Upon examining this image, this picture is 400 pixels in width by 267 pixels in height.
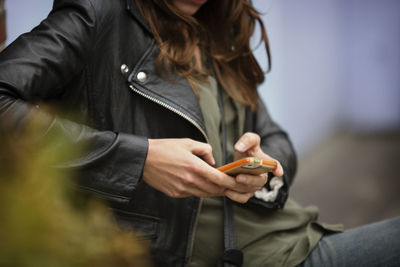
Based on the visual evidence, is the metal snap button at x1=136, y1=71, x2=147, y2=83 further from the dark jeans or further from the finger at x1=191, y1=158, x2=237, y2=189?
the dark jeans

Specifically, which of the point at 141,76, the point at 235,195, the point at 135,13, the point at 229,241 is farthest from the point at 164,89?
the point at 229,241

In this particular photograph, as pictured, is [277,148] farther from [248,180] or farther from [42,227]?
[42,227]

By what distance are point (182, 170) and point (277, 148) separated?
51cm

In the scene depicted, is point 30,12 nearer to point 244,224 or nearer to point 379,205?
point 244,224

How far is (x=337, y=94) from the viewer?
7.04 meters

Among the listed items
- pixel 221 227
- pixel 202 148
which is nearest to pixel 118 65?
pixel 202 148

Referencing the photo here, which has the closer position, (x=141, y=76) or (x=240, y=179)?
(x=240, y=179)

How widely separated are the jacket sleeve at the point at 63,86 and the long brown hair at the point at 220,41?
25 cm

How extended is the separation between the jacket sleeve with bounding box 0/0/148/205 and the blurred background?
0.26 m

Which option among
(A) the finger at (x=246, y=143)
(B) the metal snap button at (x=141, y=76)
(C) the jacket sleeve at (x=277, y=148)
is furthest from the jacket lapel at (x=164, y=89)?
(C) the jacket sleeve at (x=277, y=148)

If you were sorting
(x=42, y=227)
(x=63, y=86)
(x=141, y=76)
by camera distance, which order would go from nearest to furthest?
1. (x=42, y=227)
2. (x=63, y=86)
3. (x=141, y=76)

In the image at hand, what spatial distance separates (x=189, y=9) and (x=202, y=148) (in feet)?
1.55

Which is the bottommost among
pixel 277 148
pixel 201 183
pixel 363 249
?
pixel 363 249

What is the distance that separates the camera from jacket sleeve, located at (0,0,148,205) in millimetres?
752
